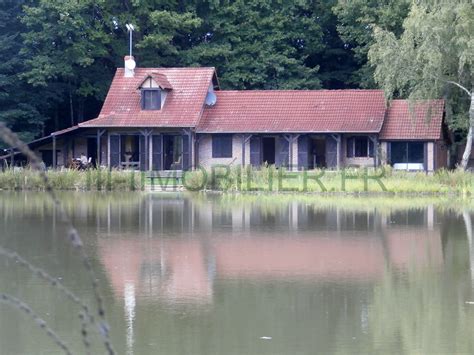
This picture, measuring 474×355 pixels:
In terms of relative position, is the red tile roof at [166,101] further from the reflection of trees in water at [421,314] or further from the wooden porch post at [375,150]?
the reflection of trees in water at [421,314]

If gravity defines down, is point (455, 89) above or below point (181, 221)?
above

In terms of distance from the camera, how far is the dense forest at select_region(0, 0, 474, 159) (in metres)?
47.5

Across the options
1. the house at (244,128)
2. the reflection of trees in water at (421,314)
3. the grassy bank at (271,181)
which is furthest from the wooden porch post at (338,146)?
the reflection of trees in water at (421,314)

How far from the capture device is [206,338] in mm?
11008

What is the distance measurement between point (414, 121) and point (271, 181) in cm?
922

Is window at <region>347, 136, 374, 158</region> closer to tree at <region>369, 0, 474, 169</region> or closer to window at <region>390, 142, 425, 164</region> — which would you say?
window at <region>390, 142, 425, 164</region>

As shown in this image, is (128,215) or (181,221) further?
(128,215)

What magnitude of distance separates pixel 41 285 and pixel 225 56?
3666cm

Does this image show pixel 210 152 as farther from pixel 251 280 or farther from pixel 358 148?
pixel 251 280

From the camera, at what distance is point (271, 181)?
118 feet

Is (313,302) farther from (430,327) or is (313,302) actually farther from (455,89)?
(455,89)

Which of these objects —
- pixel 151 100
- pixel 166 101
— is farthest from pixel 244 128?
pixel 151 100

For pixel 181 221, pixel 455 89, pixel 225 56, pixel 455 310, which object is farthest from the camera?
pixel 225 56

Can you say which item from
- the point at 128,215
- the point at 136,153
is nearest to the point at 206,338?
the point at 128,215
